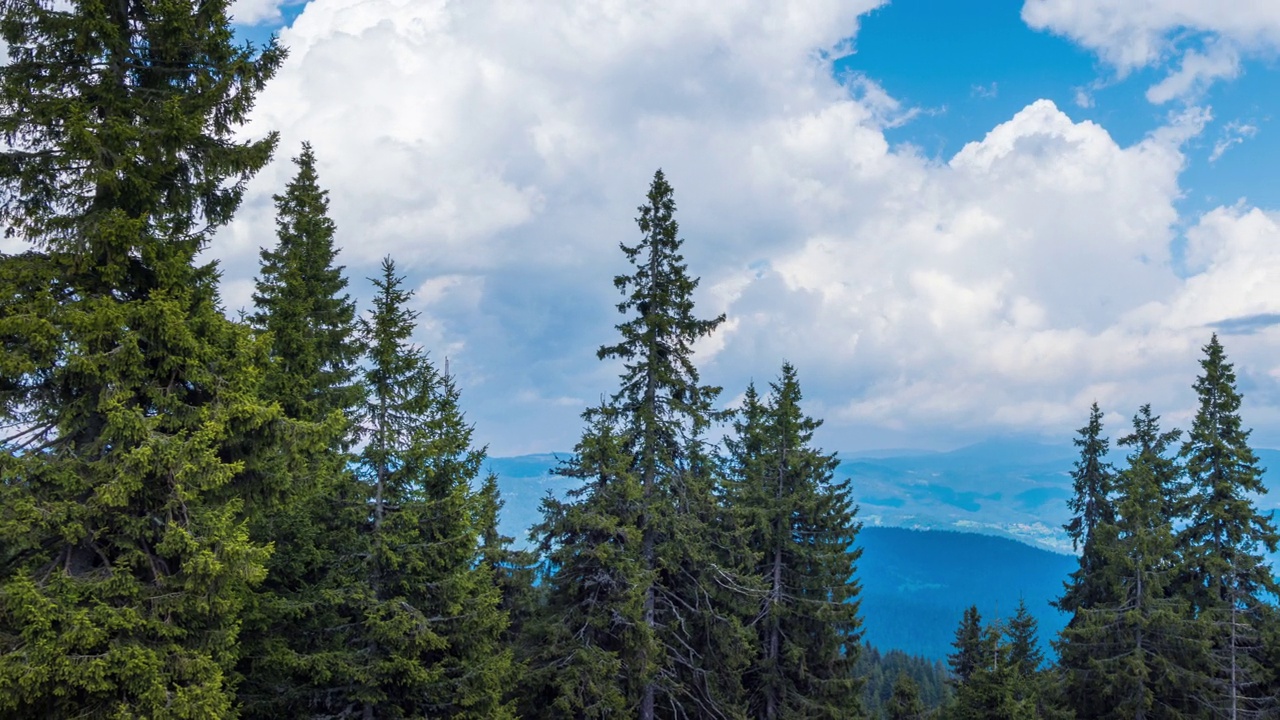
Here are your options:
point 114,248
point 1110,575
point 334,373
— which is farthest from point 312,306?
point 1110,575

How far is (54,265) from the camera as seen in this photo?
987cm

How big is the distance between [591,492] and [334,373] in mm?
7973

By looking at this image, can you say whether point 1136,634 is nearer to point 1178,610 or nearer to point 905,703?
point 1178,610

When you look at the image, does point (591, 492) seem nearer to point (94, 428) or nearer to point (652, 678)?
point (652, 678)

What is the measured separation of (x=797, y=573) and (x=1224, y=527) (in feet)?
57.2

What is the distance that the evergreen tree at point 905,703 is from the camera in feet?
120

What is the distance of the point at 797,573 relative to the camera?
2842cm

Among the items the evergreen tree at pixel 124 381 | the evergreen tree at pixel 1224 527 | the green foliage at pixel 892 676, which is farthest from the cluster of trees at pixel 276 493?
the green foliage at pixel 892 676

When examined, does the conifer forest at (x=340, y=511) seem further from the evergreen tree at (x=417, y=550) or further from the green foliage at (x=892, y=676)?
the green foliage at (x=892, y=676)

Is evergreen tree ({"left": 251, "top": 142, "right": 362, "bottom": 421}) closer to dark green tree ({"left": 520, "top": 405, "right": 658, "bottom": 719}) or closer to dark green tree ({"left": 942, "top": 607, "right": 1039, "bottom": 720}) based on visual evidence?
dark green tree ({"left": 520, "top": 405, "right": 658, "bottom": 719})

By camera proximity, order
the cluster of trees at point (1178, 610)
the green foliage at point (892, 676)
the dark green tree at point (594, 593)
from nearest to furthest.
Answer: the dark green tree at point (594, 593) < the cluster of trees at point (1178, 610) < the green foliage at point (892, 676)

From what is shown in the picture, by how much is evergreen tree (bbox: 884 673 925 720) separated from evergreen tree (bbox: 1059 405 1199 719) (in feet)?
30.6

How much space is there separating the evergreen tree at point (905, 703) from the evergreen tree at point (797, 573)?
9615 millimetres

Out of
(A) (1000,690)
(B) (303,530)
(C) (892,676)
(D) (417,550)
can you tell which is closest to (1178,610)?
(A) (1000,690)
